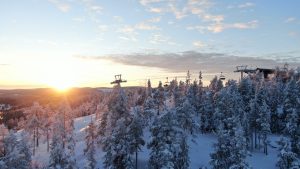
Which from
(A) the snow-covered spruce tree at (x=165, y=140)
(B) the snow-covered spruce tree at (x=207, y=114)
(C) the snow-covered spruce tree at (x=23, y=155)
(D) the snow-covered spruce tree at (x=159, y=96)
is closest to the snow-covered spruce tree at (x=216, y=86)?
(B) the snow-covered spruce tree at (x=207, y=114)

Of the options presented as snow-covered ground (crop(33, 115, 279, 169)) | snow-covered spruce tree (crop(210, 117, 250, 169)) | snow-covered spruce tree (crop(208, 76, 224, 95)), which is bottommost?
snow-covered ground (crop(33, 115, 279, 169))

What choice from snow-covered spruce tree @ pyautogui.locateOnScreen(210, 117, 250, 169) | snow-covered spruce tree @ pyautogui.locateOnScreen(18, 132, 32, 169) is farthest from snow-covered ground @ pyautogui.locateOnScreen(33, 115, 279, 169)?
snow-covered spruce tree @ pyautogui.locateOnScreen(18, 132, 32, 169)

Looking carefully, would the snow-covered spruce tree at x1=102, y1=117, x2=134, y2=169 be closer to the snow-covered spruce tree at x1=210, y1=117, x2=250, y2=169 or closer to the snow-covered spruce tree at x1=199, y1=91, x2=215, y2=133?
the snow-covered spruce tree at x1=210, y1=117, x2=250, y2=169

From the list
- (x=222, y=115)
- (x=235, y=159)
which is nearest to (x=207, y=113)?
(x=222, y=115)

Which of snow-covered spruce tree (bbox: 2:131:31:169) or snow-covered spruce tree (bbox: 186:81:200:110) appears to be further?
snow-covered spruce tree (bbox: 186:81:200:110)

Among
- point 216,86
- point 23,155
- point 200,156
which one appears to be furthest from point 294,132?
point 23,155

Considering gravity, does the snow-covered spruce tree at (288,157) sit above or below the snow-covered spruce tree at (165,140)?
below

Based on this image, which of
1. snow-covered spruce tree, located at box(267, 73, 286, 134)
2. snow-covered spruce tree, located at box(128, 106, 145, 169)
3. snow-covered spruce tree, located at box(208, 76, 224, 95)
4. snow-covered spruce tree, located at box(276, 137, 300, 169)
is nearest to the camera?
snow-covered spruce tree, located at box(128, 106, 145, 169)

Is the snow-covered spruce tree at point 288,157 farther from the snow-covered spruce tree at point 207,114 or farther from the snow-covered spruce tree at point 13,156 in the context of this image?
the snow-covered spruce tree at point 13,156

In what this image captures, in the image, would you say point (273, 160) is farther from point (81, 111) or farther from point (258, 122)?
point (81, 111)
